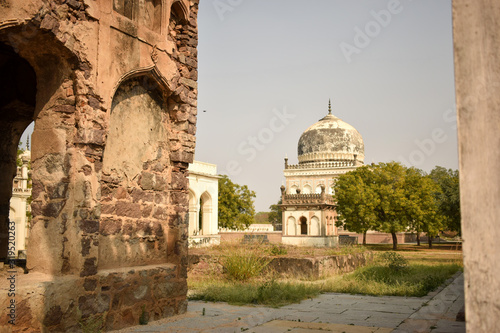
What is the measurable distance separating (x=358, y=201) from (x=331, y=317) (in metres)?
25.5

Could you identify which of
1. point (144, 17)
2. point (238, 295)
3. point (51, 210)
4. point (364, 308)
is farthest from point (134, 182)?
point (364, 308)

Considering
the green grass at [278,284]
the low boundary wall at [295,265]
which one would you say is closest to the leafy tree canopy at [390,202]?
the green grass at [278,284]

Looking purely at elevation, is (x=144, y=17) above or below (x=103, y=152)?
above

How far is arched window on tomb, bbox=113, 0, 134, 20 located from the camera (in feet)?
20.9

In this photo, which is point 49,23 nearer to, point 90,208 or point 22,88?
point 90,208

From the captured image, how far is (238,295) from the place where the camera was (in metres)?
8.55

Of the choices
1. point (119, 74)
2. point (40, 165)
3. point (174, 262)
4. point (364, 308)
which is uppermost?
point (119, 74)

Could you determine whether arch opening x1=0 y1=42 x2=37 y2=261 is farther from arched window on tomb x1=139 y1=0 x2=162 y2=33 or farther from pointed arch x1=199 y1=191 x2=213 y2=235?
pointed arch x1=199 y1=191 x2=213 y2=235

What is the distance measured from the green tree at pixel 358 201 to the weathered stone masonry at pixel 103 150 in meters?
25.2

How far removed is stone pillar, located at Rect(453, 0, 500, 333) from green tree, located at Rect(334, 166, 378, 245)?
96.7 feet

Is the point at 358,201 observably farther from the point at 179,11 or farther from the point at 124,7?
the point at 124,7

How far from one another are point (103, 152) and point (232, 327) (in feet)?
9.07

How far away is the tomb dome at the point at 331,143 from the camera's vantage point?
2188 inches

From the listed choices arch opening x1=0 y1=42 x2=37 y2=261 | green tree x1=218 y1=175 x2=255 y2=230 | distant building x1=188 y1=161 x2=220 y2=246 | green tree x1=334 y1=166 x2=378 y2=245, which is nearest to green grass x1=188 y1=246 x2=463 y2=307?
arch opening x1=0 y1=42 x2=37 y2=261
